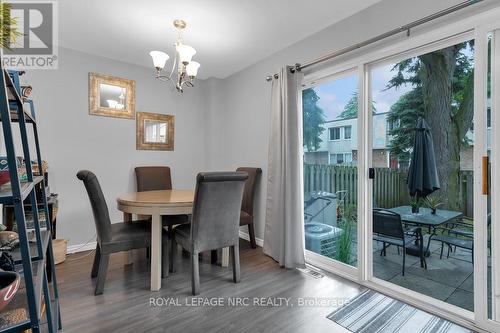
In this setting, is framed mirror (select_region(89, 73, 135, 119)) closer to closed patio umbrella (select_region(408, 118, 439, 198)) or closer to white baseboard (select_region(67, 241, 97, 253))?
white baseboard (select_region(67, 241, 97, 253))

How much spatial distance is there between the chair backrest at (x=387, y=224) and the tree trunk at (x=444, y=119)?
1.29 feet

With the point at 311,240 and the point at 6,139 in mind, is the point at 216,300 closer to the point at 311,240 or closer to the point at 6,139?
the point at 311,240

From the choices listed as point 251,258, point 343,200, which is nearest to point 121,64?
point 251,258

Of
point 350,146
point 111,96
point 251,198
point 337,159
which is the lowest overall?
point 251,198

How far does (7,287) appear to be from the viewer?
735 millimetres

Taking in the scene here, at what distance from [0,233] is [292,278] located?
2.17 metres

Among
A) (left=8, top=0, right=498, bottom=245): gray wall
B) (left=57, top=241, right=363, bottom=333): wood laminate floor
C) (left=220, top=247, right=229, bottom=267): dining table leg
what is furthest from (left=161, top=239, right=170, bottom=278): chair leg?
(left=8, top=0, right=498, bottom=245): gray wall

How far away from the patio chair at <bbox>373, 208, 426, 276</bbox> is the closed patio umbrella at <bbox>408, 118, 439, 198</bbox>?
283mm

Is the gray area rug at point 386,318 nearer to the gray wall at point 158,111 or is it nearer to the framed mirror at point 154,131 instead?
the gray wall at point 158,111

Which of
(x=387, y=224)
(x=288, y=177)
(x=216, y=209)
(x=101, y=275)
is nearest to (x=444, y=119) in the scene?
(x=387, y=224)

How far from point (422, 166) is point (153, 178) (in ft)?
10.3

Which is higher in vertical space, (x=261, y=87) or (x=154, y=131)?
(x=261, y=87)

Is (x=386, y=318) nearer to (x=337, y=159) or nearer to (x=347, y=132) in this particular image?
Result: (x=337, y=159)

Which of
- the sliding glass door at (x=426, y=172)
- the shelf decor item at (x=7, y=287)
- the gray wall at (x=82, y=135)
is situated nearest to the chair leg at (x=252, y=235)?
the sliding glass door at (x=426, y=172)
